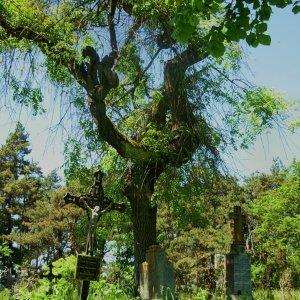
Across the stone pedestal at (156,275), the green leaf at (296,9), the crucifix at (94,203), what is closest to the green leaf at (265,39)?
the green leaf at (296,9)

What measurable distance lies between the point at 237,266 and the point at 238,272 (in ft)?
0.43

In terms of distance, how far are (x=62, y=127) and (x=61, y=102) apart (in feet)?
1.22

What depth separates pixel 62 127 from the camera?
6859mm

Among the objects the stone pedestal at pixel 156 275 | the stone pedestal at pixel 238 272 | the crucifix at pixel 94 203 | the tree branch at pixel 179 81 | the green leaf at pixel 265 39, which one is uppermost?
the tree branch at pixel 179 81

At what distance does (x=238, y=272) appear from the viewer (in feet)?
32.1

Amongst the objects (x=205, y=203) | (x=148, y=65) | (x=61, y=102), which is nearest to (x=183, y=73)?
(x=148, y=65)

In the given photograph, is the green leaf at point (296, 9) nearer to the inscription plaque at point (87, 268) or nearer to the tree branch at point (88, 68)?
the tree branch at point (88, 68)

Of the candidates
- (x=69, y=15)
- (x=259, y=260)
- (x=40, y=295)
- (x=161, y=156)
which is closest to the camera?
(x=40, y=295)

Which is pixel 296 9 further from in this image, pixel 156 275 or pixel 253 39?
pixel 156 275

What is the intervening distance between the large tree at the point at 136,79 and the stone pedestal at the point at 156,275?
163 cm

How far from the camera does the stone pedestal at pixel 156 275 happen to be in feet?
22.4

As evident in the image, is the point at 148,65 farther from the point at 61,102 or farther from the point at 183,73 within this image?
the point at 61,102

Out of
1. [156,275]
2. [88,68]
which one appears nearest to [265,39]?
[156,275]

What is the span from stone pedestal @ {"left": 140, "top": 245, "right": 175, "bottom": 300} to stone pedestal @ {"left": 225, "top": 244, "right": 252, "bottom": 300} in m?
2.81
